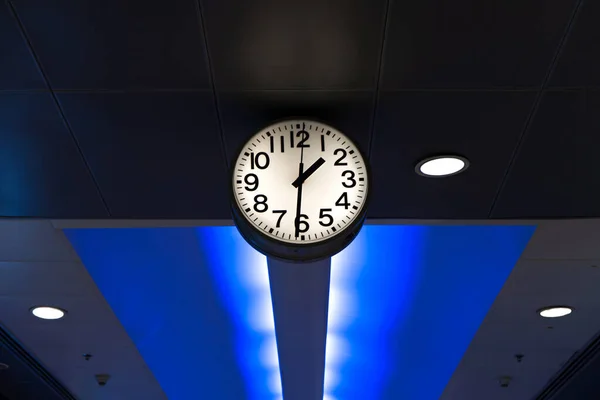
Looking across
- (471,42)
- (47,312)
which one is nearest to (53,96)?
(471,42)

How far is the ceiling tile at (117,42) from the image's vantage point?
2223 millimetres

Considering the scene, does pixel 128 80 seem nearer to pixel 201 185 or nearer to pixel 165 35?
pixel 165 35

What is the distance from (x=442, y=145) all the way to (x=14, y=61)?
5.54 ft

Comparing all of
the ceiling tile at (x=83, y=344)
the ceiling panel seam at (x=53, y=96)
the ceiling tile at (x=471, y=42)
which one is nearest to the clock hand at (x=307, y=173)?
the ceiling tile at (x=471, y=42)

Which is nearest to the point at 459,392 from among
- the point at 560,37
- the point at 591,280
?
the point at 591,280

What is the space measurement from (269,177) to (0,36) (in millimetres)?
1049

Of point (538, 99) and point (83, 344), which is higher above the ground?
point (83, 344)

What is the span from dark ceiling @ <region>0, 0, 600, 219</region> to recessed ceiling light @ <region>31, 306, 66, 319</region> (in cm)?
152

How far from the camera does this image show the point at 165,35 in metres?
2.31

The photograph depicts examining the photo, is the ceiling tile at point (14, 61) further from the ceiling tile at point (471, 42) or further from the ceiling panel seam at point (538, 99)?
the ceiling panel seam at point (538, 99)

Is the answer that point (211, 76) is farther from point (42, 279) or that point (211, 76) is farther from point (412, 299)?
point (412, 299)

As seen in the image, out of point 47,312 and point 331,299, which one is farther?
point 331,299

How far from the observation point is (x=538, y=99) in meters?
2.60

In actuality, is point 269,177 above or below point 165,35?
below
